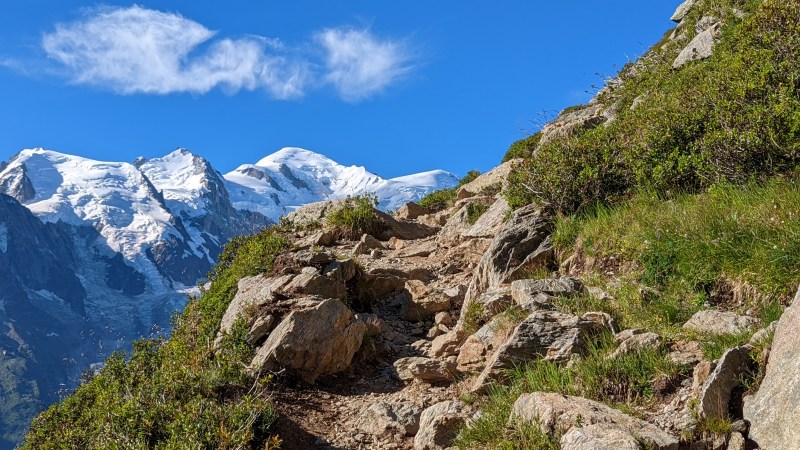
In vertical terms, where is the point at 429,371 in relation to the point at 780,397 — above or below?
above

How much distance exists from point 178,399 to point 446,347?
13.7 ft

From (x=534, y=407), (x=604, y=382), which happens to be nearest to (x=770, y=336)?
(x=604, y=382)

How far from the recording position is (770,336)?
6.20 metres

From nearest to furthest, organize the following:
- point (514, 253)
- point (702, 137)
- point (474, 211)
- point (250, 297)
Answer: point (702, 137) < point (514, 253) < point (250, 297) < point (474, 211)

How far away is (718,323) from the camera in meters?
7.23

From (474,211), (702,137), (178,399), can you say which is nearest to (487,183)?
(474,211)

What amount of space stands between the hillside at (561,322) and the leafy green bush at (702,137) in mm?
45

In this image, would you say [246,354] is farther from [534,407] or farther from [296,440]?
[534,407]

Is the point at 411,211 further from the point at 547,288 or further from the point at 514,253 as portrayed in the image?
the point at 547,288

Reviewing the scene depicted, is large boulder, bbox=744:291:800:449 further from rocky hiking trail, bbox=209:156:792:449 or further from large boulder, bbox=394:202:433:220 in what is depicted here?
large boulder, bbox=394:202:433:220

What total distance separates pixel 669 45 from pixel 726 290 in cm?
1708

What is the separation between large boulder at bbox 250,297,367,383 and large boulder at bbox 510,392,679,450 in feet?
14.1

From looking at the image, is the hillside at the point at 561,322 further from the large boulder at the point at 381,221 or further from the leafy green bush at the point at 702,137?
the large boulder at the point at 381,221

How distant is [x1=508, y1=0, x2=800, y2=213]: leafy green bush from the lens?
9.93 metres
